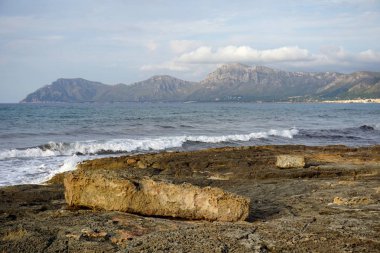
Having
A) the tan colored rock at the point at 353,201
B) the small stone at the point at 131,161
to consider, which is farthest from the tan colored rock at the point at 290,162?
the tan colored rock at the point at 353,201

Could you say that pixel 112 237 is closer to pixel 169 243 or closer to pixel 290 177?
pixel 169 243

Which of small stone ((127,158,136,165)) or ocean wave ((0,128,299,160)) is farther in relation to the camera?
ocean wave ((0,128,299,160))

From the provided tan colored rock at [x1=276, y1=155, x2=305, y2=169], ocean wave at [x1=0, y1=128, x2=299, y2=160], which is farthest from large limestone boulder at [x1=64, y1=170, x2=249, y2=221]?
ocean wave at [x1=0, y1=128, x2=299, y2=160]

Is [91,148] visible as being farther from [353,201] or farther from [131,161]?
[353,201]

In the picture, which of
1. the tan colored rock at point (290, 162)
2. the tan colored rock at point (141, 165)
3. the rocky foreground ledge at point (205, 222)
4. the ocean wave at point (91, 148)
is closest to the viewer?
the rocky foreground ledge at point (205, 222)

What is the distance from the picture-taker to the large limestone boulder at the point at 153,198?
7516 millimetres

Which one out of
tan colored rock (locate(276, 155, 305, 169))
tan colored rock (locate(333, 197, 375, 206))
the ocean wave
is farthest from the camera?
the ocean wave

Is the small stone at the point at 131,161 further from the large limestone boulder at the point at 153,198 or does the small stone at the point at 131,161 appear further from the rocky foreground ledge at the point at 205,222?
the large limestone boulder at the point at 153,198

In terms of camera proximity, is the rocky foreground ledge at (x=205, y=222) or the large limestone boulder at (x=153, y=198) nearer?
the rocky foreground ledge at (x=205, y=222)

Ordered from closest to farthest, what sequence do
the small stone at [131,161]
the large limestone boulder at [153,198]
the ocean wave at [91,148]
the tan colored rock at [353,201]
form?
the large limestone boulder at [153,198]
the tan colored rock at [353,201]
the small stone at [131,161]
the ocean wave at [91,148]

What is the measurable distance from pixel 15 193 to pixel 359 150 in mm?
18485

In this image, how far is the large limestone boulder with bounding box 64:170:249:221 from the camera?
7.52m

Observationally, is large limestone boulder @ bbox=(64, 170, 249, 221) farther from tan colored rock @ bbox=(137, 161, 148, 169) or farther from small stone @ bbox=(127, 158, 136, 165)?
small stone @ bbox=(127, 158, 136, 165)

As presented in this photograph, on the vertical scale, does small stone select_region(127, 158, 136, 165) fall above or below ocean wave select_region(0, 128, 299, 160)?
above
